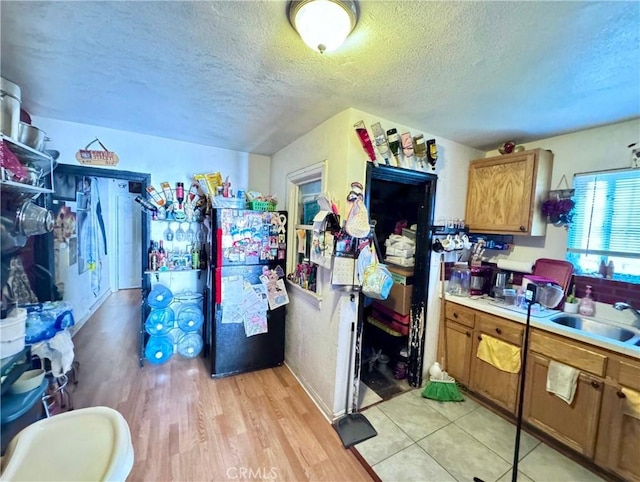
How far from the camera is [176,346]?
258 cm

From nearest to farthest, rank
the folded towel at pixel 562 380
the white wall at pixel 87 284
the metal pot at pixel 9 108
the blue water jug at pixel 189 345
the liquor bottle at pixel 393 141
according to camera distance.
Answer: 1. the metal pot at pixel 9 108
2. the folded towel at pixel 562 380
3. the liquor bottle at pixel 393 141
4. the blue water jug at pixel 189 345
5. the white wall at pixel 87 284

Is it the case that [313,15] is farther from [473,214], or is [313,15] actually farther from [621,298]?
[621,298]

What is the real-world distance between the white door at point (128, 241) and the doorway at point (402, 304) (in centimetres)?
480

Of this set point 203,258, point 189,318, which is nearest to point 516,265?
Result: point 203,258

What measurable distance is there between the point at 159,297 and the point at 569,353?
3289mm

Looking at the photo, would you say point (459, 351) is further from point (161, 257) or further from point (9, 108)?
point (9, 108)

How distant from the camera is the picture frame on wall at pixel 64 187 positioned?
2325mm

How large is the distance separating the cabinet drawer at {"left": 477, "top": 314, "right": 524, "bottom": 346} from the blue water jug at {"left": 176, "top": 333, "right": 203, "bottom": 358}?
2.68 metres

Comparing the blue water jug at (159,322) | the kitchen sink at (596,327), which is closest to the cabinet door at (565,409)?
the kitchen sink at (596,327)

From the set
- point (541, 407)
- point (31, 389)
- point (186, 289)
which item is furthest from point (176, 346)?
point (541, 407)

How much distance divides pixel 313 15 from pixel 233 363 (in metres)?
2.60

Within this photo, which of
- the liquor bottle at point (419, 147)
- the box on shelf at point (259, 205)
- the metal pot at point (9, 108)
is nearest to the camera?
the metal pot at point (9, 108)

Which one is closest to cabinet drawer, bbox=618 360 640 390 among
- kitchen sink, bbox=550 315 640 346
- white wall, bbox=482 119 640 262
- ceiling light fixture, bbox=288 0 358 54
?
kitchen sink, bbox=550 315 640 346

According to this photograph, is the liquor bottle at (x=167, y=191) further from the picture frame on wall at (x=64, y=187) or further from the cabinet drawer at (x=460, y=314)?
the cabinet drawer at (x=460, y=314)
